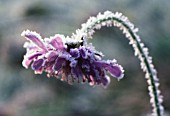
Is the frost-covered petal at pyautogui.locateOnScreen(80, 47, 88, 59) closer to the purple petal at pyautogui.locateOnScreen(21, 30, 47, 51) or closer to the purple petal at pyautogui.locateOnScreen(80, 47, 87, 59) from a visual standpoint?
the purple petal at pyautogui.locateOnScreen(80, 47, 87, 59)

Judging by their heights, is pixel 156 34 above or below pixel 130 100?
above

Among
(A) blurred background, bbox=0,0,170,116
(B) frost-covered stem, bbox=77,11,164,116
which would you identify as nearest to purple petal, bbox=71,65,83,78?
(B) frost-covered stem, bbox=77,11,164,116

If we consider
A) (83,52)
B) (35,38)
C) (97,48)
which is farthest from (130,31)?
(97,48)

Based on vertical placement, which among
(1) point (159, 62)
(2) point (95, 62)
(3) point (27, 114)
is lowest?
(2) point (95, 62)

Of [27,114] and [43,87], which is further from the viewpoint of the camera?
[43,87]

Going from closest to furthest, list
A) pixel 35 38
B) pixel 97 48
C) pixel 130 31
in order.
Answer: pixel 35 38, pixel 130 31, pixel 97 48

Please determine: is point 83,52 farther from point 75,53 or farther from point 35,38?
point 35,38

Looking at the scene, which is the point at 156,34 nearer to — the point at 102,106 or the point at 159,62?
the point at 159,62

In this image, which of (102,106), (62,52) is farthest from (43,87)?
(62,52)

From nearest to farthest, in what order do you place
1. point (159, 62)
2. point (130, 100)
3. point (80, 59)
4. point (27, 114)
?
point (80, 59)
point (27, 114)
point (130, 100)
point (159, 62)
